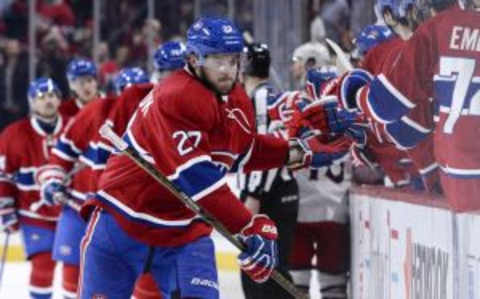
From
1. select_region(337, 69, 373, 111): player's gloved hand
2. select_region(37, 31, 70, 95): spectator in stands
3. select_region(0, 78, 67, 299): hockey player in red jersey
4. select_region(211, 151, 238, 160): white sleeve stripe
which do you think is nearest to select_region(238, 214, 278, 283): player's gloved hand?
select_region(211, 151, 238, 160): white sleeve stripe

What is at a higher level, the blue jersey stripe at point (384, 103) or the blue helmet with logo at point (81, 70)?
the blue jersey stripe at point (384, 103)

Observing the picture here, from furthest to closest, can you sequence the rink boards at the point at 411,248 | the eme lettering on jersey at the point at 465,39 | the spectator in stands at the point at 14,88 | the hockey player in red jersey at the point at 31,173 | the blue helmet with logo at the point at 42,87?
the spectator in stands at the point at 14,88, the blue helmet with logo at the point at 42,87, the hockey player in red jersey at the point at 31,173, the rink boards at the point at 411,248, the eme lettering on jersey at the point at 465,39

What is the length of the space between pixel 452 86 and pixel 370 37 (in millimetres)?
1393

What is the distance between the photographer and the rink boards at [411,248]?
3.76m

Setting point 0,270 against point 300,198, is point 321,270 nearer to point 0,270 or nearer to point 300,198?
point 300,198

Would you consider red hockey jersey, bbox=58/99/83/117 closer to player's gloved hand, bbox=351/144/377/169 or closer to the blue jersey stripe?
player's gloved hand, bbox=351/144/377/169

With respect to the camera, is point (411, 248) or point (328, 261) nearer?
point (411, 248)

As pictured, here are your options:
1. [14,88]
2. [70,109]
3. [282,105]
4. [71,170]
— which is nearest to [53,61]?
[14,88]

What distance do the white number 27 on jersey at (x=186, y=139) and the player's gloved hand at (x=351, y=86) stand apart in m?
0.68

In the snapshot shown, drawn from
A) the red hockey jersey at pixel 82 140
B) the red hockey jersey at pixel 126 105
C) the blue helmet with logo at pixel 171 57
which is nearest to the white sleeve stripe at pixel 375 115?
the red hockey jersey at pixel 126 105

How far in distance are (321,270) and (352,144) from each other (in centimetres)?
114

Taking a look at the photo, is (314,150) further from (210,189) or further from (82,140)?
(82,140)

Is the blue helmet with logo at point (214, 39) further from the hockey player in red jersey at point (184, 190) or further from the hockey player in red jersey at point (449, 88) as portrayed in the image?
the hockey player in red jersey at point (449, 88)

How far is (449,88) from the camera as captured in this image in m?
3.72
